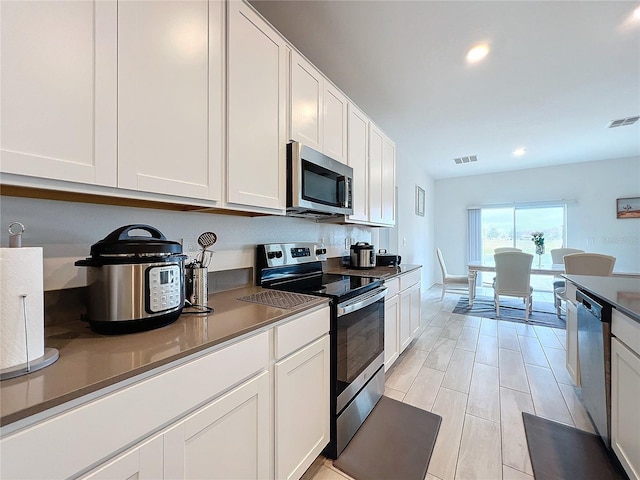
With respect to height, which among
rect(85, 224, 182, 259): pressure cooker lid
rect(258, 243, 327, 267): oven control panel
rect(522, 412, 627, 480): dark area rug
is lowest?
rect(522, 412, 627, 480): dark area rug

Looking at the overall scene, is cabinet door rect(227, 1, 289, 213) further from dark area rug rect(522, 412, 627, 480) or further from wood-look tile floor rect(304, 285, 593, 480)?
dark area rug rect(522, 412, 627, 480)

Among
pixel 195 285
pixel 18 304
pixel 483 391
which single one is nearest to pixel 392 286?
pixel 483 391

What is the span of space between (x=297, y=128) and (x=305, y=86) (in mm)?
300

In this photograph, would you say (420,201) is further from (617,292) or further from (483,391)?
(617,292)

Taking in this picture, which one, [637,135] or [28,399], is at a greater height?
[637,135]

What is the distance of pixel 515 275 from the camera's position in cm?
383

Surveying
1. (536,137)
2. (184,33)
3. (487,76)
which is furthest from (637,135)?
(184,33)

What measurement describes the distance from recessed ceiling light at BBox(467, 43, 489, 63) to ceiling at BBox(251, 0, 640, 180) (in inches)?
1.6

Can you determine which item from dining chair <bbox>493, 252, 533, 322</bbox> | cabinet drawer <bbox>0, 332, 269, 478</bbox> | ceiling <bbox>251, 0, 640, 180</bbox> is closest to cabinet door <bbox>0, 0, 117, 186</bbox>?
cabinet drawer <bbox>0, 332, 269, 478</bbox>

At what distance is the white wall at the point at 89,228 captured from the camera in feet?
3.00

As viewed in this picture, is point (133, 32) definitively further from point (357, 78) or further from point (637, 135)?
point (637, 135)

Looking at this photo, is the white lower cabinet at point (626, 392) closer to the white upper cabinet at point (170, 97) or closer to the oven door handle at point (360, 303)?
the oven door handle at point (360, 303)

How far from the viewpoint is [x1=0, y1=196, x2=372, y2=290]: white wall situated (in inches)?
36.0

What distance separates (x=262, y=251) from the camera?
1.72 metres
